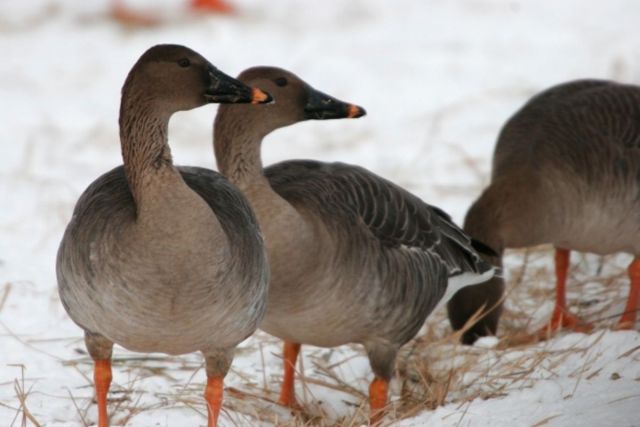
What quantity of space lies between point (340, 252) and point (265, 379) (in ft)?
3.34

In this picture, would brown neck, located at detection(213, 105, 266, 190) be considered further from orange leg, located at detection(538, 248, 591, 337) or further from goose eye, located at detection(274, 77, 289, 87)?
orange leg, located at detection(538, 248, 591, 337)

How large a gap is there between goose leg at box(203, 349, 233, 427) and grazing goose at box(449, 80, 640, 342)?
1958 mm

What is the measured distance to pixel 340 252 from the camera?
17.1 ft

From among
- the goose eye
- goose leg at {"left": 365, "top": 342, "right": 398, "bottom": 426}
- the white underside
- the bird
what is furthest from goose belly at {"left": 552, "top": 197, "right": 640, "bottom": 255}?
the bird

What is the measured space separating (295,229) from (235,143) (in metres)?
0.53

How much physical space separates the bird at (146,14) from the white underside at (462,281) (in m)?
6.99

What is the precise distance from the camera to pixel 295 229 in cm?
504

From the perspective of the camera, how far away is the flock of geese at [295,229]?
13.8ft

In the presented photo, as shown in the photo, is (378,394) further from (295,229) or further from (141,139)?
(141,139)

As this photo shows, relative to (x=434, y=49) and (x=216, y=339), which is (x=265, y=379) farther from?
(x=434, y=49)

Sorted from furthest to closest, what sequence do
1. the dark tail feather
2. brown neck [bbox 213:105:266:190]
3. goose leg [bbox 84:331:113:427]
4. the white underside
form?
the dark tail feather
the white underside
brown neck [bbox 213:105:266:190]
goose leg [bbox 84:331:113:427]

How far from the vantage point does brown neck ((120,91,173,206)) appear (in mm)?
4305

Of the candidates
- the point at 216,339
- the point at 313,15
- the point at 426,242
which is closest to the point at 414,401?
the point at 426,242

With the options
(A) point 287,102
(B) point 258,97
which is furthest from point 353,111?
(B) point 258,97
